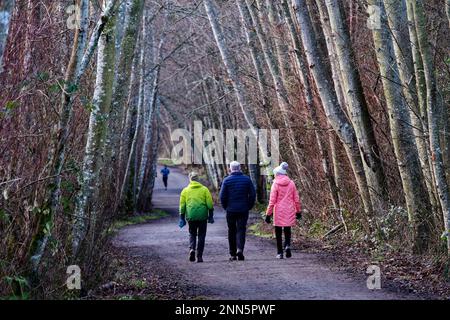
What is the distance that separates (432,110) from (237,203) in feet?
14.7

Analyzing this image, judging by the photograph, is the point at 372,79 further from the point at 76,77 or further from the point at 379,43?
the point at 76,77

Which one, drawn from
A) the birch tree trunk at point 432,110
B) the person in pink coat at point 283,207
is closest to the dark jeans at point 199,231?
the person in pink coat at point 283,207

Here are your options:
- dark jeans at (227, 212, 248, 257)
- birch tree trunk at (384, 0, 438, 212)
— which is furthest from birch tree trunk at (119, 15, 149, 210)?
birch tree trunk at (384, 0, 438, 212)

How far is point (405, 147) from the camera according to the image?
1408cm

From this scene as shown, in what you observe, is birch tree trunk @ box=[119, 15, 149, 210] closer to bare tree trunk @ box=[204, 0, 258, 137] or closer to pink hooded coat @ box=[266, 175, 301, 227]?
bare tree trunk @ box=[204, 0, 258, 137]

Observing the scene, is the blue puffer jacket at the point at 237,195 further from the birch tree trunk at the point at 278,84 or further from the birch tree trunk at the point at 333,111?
the birch tree trunk at the point at 278,84

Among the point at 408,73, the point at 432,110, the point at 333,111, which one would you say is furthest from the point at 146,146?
the point at 432,110

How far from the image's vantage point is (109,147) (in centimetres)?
1177

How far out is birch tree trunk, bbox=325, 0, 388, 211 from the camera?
15.8 meters

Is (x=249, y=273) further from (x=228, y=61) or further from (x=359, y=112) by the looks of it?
(x=228, y=61)

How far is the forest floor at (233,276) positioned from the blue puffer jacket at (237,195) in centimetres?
103

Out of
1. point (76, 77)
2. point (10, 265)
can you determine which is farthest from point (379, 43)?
point (10, 265)

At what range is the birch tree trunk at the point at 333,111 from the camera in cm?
1656
